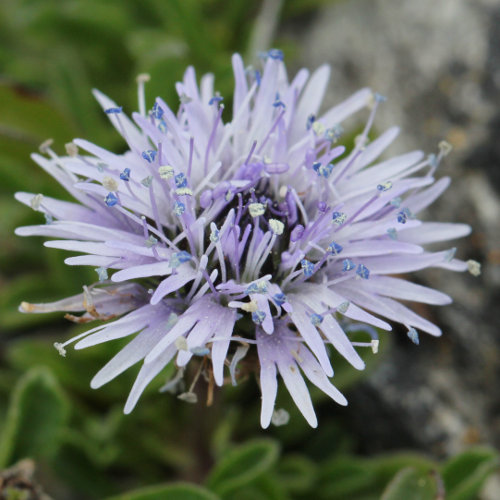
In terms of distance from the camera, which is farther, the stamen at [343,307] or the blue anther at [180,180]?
the blue anther at [180,180]

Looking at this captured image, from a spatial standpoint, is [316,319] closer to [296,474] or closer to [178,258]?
[178,258]

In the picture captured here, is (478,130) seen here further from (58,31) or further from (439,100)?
(58,31)

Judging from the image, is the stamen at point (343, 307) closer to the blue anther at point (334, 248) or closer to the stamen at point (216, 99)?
the blue anther at point (334, 248)

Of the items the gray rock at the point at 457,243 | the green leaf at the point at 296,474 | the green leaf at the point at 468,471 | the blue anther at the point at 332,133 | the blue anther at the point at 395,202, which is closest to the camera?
the blue anther at the point at 395,202

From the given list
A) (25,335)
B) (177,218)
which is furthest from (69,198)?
(177,218)

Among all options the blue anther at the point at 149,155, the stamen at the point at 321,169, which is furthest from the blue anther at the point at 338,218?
the blue anther at the point at 149,155

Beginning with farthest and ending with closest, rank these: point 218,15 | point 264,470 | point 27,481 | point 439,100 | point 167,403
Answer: point 218,15 < point 439,100 < point 167,403 < point 264,470 < point 27,481

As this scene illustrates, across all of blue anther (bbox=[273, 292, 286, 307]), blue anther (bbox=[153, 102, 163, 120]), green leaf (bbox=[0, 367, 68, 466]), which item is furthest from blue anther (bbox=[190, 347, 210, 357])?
green leaf (bbox=[0, 367, 68, 466])

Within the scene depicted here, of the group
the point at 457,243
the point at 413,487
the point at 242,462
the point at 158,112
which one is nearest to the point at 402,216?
the point at 158,112
